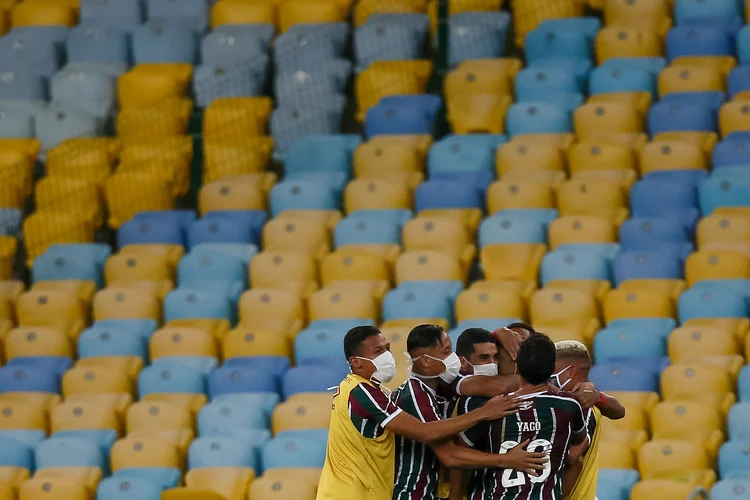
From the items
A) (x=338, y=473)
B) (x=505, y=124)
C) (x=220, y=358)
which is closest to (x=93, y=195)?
(x=220, y=358)

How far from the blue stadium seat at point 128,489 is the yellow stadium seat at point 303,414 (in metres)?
0.82

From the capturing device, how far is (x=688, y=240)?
35.0ft

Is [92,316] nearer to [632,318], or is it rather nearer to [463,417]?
[632,318]

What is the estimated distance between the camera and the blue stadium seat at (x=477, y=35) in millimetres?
12602

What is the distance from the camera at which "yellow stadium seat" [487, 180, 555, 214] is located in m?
11.1

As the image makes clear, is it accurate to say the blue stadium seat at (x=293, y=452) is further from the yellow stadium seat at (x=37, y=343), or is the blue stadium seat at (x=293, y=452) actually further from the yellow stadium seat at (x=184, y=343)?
the yellow stadium seat at (x=37, y=343)

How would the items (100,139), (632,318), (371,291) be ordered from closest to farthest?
(632,318) → (371,291) → (100,139)

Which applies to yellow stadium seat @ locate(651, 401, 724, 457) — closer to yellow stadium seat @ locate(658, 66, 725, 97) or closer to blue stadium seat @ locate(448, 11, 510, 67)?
yellow stadium seat @ locate(658, 66, 725, 97)

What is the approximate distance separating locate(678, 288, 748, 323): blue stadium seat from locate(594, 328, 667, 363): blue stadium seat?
0.99 feet

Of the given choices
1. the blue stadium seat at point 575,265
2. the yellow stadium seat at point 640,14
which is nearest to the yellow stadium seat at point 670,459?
the blue stadium seat at point 575,265

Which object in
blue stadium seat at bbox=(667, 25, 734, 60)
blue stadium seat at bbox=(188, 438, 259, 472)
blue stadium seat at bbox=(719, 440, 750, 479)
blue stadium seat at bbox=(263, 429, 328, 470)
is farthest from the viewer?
blue stadium seat at bbox=(667, 25, 734, 60)

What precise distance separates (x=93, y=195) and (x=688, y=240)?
170 inches

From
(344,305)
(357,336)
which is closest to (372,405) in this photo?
(357,336)

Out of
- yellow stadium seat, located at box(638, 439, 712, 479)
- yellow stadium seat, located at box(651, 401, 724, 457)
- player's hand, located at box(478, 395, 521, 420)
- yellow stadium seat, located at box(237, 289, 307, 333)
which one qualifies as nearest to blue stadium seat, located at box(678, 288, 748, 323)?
yellow stadium seat, located at box(651, 401, 724, 457)
